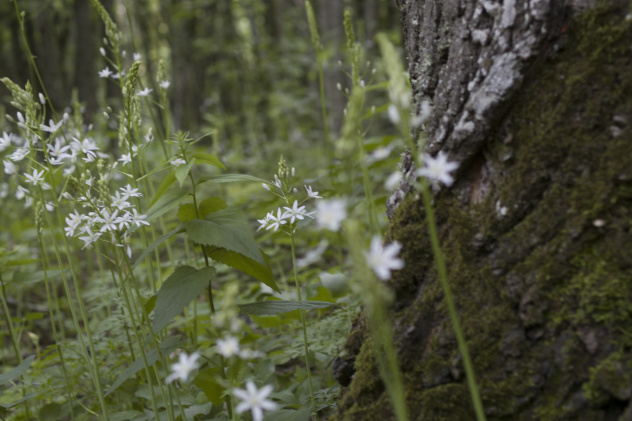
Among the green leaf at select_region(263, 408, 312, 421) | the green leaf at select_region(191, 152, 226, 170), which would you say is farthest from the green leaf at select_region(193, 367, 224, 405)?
the green leaf at select_region(191, 152, 226, 170)

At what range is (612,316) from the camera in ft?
3.96

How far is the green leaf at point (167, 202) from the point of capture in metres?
1.59

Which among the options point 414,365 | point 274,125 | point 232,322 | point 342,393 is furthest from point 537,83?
point 274,125

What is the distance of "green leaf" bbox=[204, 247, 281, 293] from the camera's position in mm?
1743

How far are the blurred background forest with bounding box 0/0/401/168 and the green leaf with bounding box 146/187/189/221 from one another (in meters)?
4.15

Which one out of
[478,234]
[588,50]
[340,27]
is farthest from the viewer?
[340,27]

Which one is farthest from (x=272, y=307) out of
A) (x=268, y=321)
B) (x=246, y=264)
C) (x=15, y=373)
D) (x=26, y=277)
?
(x=26, y=277)

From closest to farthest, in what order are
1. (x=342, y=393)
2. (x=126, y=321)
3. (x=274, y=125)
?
(x=342, y=393), (x=126, y=321), (x=274, y=125)

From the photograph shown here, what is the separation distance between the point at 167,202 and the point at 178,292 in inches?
13.0

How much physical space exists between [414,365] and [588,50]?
1.07 meters

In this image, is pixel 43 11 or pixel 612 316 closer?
pixel 612 316

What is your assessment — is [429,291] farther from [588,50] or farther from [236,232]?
[588,50]

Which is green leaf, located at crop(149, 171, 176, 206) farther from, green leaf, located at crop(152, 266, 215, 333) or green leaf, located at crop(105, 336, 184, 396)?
green leaf, located at crop(105, 336, 184, 396)

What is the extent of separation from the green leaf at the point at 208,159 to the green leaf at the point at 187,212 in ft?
0.60
